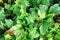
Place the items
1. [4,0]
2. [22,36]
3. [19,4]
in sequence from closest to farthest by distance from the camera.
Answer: [22,36] < [19,4] < [4,0]

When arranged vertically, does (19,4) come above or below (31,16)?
above

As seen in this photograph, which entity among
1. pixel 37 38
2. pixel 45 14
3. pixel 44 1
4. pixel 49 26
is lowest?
pixel 37 38

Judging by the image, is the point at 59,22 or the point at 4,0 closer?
the point at 59,22

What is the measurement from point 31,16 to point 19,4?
226 mm

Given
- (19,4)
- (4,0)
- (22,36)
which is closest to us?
(22,36)

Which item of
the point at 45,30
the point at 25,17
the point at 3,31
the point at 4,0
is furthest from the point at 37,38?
the point at 4,0

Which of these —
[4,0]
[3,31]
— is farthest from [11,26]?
[4,0]

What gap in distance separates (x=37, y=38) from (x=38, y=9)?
32 cm

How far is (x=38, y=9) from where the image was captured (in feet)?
6.21

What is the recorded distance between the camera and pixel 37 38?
187cm

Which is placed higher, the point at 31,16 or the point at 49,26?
the point at 31,16

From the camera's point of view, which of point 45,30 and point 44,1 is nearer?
point 45,30

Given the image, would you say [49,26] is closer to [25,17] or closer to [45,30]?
[45,30]

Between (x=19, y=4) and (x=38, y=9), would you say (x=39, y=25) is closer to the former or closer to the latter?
(x=38, y=9)
